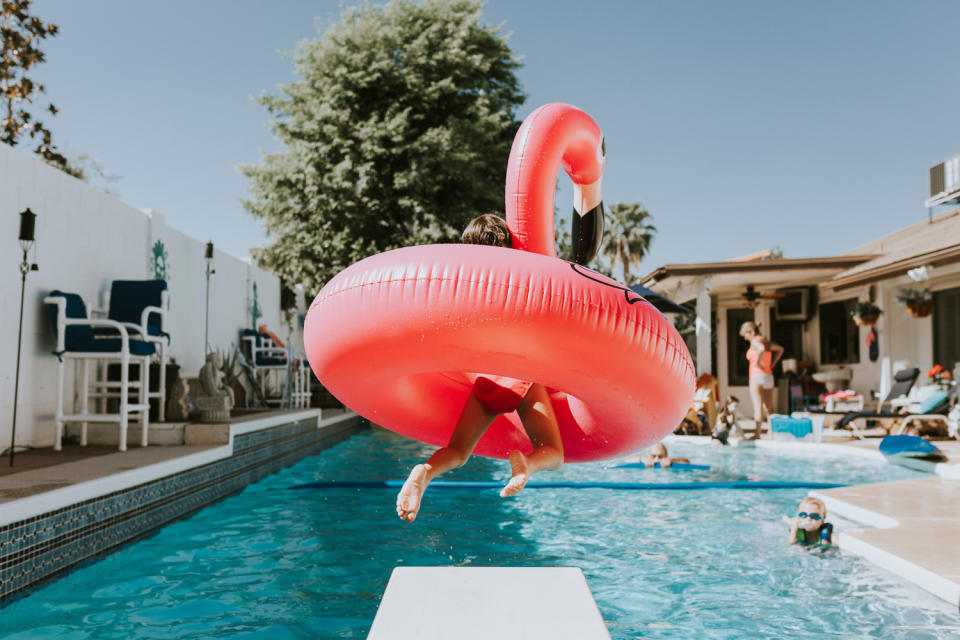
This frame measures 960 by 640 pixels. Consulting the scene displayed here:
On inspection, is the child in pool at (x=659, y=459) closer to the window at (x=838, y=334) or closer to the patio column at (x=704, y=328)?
the patio column at (x=704, y=328)

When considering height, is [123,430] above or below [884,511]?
above

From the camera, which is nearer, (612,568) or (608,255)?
(612,568)

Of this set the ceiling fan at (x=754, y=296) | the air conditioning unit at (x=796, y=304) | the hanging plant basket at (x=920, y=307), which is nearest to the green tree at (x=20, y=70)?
the ceiling fan at (x=754, y=296)

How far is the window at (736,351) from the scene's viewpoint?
14.5m

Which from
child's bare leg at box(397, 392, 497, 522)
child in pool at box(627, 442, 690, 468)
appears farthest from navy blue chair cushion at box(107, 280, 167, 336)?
child in pool at box(627, 442, 690, 468)

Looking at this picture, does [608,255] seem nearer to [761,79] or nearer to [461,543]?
[761,79]

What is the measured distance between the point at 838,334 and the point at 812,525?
9890 millimetres

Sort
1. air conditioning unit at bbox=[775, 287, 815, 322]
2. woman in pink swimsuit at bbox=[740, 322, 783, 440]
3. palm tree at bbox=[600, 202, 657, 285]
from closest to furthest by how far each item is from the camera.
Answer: woman in pink swimsuit at bbox=[740, 322, 783, 440]
air conditioning unit at bbox=[775, 287, 815, 322]
palm tree at bbox=[600, 202, 657, 285]

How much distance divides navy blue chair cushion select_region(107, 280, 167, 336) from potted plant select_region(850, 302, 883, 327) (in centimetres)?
1008

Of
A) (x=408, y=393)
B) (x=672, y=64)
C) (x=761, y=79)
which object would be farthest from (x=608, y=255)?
(x=408, y=393)

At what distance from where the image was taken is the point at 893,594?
349cm

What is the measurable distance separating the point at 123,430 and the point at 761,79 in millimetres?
16384

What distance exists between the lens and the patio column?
1134 cm

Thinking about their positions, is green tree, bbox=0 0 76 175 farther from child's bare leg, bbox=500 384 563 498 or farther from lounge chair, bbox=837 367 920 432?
lounge chair, bbox=837 367 920 432
